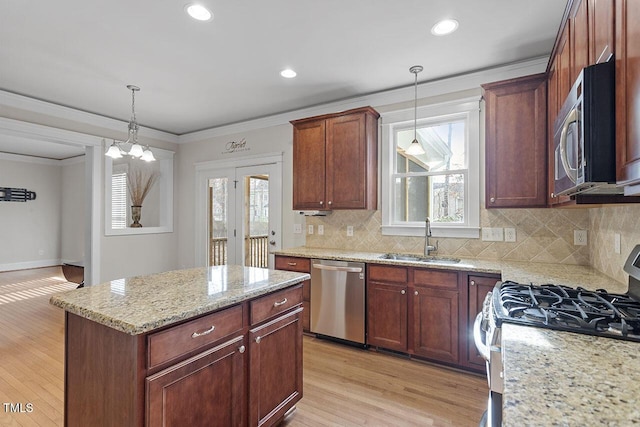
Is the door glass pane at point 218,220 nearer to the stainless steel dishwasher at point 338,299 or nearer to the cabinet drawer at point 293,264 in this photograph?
the cabinet drawer at point 293,264

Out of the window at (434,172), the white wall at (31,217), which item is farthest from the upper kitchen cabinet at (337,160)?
the white wall at (31,217)

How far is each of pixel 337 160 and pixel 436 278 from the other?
158 centimetres

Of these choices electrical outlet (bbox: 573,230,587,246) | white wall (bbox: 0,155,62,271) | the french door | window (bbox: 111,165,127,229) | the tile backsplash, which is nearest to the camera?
the tile backsplash

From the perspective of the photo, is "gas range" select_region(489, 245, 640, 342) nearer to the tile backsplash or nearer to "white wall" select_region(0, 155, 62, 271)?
the tile backsplash

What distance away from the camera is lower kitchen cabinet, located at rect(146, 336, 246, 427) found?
51.2 inches

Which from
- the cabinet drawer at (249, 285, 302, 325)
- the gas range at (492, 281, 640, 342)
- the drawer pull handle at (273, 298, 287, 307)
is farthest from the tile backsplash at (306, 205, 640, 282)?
the drawer pull handle at (273, 298, 287, 307)

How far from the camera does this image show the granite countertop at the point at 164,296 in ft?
4.29

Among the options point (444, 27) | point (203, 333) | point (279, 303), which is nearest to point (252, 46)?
point (444, 27)

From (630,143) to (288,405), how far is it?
82.3 inches

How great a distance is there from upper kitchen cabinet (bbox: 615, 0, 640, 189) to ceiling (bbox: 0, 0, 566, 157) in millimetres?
1285

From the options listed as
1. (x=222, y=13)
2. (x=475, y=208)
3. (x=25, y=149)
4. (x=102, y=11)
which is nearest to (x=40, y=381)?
(x=102, y=11)

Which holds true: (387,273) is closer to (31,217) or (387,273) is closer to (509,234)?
(509,234)

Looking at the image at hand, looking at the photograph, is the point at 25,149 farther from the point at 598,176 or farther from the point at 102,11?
the point at 598,176

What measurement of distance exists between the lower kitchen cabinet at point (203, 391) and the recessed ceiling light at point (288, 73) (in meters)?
2.46
